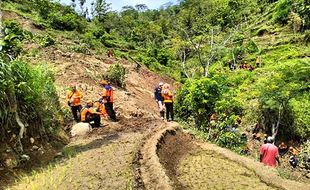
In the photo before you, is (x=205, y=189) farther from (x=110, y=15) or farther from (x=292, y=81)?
(x=110, y=15)

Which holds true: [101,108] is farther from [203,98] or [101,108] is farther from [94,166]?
[94,166]

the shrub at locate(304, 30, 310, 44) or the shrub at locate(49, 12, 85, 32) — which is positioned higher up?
the shrub at locate(49, 12, 85, 32)

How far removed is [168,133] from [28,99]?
13.1 ft

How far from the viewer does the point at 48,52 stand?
77.9 ft

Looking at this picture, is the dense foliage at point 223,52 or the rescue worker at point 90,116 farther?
the dense foliage at point 223,52

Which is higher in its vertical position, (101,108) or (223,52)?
(223,52)

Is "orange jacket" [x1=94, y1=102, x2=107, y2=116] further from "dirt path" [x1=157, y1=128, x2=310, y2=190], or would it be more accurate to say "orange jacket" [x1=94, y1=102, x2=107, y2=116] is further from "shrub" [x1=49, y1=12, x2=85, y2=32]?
"shrub" [x1=49, y1=12, x2=85, y2=32]

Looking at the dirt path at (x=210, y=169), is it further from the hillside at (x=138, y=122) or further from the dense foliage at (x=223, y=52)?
the dense foliage at (x=223, y=52)

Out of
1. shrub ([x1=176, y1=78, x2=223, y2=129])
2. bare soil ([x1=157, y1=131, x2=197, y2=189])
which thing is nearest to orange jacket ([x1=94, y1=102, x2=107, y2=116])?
bare soil ([x1=157, y1=131, x2=197, y2=189])

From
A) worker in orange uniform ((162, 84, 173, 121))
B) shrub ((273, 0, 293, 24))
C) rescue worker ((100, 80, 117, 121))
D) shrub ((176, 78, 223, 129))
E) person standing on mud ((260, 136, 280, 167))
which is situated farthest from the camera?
shrub ((273, 0, 293, 24))

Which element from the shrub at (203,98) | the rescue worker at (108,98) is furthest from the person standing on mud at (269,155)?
the shrub at (203,98)

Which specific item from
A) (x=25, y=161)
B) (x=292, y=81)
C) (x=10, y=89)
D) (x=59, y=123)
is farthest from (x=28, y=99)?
(x=292, y=81)

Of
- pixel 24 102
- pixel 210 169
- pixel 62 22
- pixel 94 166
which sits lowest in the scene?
pixel 210 169

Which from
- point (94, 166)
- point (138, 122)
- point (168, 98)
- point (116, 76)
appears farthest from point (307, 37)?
point (94, 166)
